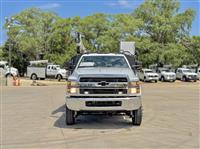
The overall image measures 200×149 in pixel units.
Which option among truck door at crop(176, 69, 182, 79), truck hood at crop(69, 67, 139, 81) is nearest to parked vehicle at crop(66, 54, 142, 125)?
truck hood at crop(69, 67, 139, 81)

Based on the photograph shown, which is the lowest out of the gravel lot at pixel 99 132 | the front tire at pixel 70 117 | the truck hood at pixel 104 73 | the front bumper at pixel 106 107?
the gravel lot at pixel 99 132

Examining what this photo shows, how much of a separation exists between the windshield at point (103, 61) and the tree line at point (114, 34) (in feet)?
162

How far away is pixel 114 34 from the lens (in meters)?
65.4

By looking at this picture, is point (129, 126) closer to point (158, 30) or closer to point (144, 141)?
point (144, 141)

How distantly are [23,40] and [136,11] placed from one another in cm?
1967

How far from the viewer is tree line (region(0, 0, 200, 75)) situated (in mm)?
63281

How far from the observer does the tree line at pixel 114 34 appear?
63.3 m

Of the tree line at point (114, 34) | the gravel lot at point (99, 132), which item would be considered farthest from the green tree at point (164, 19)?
the gravel lot at point (99, 132)

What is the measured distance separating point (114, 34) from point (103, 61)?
174 feet

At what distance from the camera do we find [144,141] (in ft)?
29.3

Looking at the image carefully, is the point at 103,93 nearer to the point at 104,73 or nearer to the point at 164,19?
the point at 104,73

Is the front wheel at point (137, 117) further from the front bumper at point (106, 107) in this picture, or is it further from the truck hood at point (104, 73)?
the truck hood at point (104, 73)

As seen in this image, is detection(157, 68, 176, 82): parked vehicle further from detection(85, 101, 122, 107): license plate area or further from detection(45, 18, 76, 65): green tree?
detection(85, 101, 122, 107): license plate area

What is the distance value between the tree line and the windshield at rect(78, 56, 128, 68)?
4937 cm
